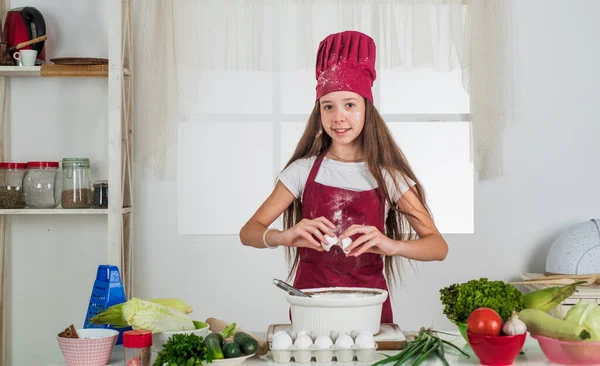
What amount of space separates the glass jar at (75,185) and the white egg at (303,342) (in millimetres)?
2164

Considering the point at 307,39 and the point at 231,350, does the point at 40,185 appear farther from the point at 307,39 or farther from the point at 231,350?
the point at 231,350

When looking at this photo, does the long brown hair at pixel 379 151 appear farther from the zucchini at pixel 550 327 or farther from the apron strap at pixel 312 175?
the zucchini at pixel 550 327

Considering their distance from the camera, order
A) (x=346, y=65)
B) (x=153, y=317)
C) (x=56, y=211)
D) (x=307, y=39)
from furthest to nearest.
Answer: (x=307, y=39) → (x=56, y=211) → (x=346, y=65) → (x=153, y=317)

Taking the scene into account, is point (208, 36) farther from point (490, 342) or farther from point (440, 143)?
point (490, 342)

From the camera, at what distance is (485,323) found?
6.32 ft

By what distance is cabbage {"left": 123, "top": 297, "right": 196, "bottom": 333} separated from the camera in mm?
2023

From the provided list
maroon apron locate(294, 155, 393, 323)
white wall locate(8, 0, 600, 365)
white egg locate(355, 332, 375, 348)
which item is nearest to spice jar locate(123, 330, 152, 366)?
white egg locate(355, 332, 375, 348)

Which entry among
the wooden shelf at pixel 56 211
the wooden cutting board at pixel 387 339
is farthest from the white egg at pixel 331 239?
the wooden shelf at pixel 56 211

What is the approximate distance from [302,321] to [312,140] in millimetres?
986

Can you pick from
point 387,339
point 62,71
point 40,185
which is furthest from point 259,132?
point 387,339

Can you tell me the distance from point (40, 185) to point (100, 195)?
309 millimetres

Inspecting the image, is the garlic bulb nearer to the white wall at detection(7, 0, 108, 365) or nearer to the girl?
the girl

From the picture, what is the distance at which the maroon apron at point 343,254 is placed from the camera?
9.19 ft

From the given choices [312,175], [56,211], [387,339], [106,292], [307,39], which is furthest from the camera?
[307,39]
